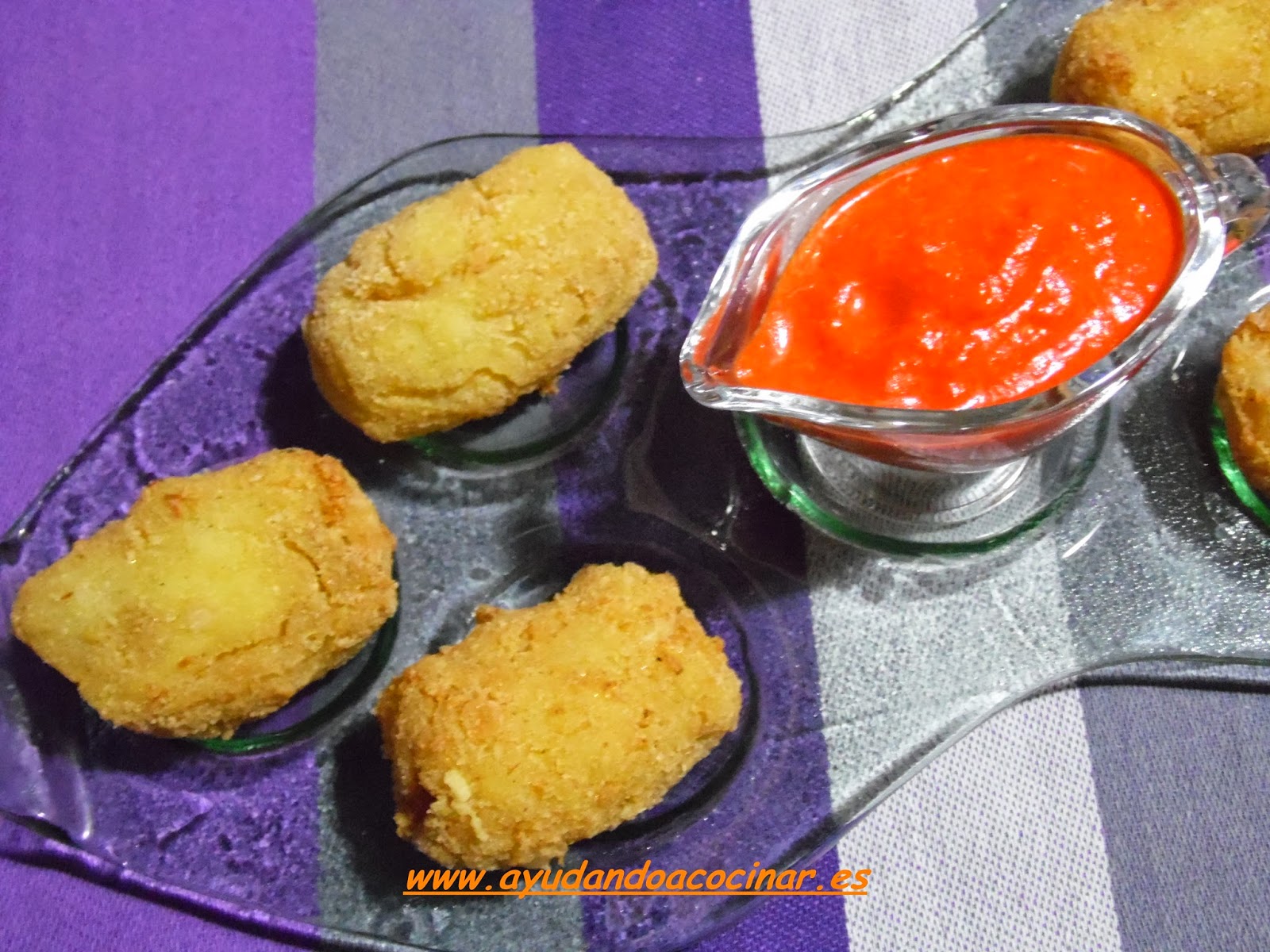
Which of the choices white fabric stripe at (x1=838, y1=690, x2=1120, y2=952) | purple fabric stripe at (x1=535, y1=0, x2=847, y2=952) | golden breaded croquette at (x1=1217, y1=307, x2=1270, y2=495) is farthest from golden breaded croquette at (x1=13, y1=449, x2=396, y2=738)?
golden breaded croquette at (x1=1217, y1=307, x2=1270, y2=495)

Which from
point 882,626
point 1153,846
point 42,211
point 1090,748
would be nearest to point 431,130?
point 42,211

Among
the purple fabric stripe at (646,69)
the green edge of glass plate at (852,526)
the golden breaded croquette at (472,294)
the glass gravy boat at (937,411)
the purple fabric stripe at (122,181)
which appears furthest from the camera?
the purple fabric stripe at (646,69)

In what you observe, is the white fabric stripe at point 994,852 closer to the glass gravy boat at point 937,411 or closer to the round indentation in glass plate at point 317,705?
the glass gravy boat at point 937,411

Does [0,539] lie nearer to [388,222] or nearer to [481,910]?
[388,222]

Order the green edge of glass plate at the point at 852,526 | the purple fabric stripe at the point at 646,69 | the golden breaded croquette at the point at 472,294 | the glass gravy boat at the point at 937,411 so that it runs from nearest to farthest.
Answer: the glass gravy boat at the point at 937,411 → the golden breaded croquette at the point at 472,294 → the green edge of glass plate at the point at 852,526 → the purple fabric stripe at the point at 646,69

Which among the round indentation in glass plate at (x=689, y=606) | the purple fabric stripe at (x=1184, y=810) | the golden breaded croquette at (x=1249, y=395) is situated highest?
the golden breaded croquette at (x=1249, y=395)

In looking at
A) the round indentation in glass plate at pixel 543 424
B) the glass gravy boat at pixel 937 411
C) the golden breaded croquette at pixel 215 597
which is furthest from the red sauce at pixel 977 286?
the golden breaded croquette at pixel 215 597

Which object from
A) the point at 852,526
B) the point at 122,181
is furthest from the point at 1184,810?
the point at 122,181

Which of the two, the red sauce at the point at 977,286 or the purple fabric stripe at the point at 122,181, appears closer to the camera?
the red sauce at the point at 977,286
